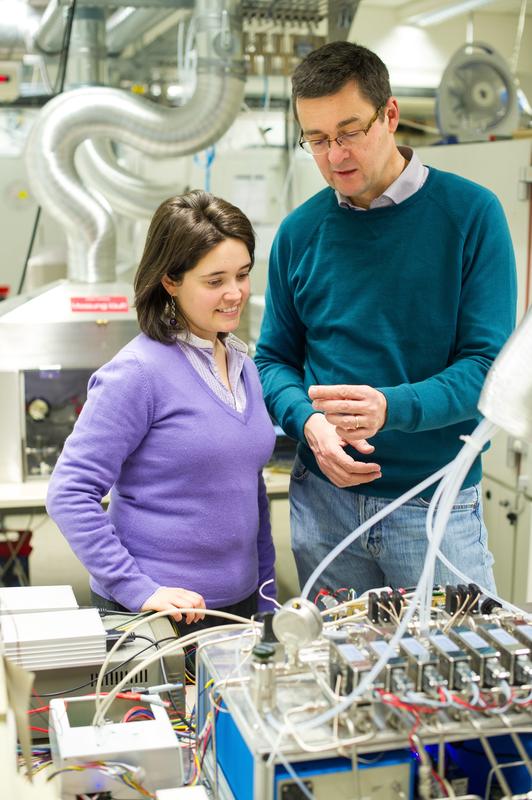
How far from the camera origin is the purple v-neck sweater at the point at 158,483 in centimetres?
157

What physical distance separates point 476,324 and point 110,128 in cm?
204

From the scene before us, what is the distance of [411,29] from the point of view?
715 centimetres

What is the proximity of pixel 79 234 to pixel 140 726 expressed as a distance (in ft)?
7.63

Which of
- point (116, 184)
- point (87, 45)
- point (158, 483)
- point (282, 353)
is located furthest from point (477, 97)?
point (158, 483)

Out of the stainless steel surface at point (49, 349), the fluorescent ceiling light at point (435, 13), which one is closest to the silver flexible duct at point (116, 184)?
the stainless steel surface at point (49, 349)

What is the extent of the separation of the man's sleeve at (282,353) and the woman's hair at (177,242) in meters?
0.19

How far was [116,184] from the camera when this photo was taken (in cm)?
455

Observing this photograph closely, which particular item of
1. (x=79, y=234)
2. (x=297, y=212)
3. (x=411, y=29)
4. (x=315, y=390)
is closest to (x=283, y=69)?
(x=79, y=234)

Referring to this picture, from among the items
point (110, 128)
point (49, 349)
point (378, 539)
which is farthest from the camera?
point (110, 128)

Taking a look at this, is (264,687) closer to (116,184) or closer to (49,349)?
(49,349)

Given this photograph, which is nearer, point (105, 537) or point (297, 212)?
point (105, 537)

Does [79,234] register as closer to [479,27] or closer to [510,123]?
[510,123]

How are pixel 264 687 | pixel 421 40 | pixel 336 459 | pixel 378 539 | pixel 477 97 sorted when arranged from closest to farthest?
pixel 264 687
pixel 336 459
pixel 378 539
pixel 477 97
pixel 421 40

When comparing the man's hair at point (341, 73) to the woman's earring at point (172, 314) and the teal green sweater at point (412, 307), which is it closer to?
the teal green sweater at point (412, 307)
